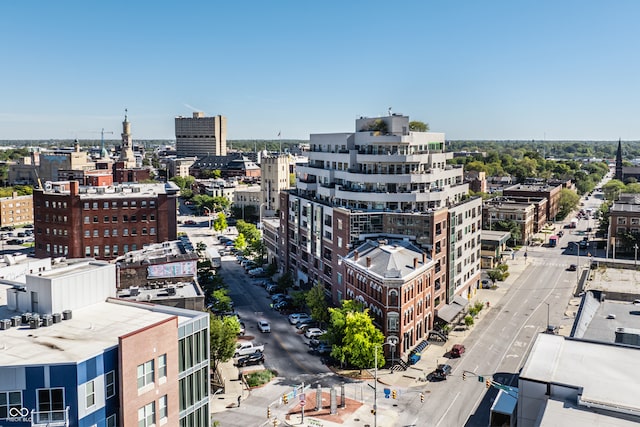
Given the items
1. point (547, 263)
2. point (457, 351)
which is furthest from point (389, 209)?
point (547, 263)

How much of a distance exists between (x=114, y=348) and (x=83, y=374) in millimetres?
2327

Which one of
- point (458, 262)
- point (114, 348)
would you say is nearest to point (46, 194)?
point (458, 262)

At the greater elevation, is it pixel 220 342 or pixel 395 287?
pixel 395 287

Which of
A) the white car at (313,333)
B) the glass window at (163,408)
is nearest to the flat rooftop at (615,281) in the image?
the white car at (313,333)

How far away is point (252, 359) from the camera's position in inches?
2879

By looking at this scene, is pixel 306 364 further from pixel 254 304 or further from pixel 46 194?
pixel 46 194

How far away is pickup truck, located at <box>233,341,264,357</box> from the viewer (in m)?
74.4

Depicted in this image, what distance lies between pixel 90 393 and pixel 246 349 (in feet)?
139

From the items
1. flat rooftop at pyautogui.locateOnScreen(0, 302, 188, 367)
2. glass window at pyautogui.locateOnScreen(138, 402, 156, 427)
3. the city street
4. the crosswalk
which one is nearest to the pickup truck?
the city street

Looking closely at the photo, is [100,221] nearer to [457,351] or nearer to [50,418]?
[457,351]

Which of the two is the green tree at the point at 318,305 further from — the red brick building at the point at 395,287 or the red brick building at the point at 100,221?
the red brick building at the point at 100,221

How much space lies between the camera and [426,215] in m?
84.1

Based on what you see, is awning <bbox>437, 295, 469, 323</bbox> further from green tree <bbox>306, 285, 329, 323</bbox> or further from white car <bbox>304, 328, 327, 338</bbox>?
white car <bbox>304, 328, 327, 338</bbox>

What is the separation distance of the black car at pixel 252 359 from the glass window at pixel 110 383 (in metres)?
38.6
